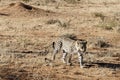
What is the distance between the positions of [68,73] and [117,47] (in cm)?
533

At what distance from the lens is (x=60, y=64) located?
1252cm

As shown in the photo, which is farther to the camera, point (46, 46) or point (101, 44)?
point (101, 44)

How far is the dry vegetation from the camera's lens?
37.5 ft

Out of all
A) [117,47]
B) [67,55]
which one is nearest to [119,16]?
[117,47]

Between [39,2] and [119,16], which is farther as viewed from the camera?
[39,2]

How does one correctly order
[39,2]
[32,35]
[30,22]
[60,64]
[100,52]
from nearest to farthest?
[60,64], [100,52], [32,35], [30,22], [39,2]

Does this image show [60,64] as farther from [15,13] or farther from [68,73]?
[15,13]

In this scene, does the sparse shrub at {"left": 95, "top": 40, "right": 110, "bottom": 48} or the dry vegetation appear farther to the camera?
the sparse shrub at {"left": 95, "top": 40, "right": 110, "bottom": 48}

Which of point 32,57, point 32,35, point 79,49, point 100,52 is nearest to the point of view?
point 79,49

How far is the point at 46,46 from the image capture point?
15.7 meters

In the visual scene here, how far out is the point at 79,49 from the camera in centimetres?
1156

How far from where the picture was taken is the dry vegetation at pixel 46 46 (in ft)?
37.5

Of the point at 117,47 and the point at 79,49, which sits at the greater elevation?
the point at 79,49

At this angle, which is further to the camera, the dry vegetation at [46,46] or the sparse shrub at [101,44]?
the sparse shrub at [101,44]
